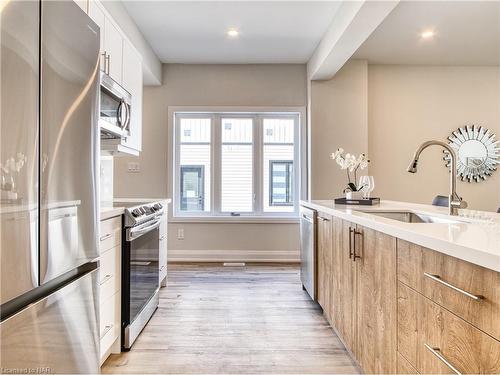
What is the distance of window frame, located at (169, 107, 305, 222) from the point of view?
433 cm

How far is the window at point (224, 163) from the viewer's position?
439cm

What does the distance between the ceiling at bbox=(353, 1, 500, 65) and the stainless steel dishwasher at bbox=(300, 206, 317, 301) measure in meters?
2.09

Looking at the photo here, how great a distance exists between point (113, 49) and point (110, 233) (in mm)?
1396

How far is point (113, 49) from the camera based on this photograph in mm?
2332

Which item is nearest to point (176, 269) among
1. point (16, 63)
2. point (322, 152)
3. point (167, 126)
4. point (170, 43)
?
point (167, 126)

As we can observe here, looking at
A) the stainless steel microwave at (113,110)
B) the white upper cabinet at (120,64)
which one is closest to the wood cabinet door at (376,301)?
the stainless steel microwave at (113,110)

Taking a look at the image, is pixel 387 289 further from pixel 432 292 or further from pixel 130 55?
pixel 130 55

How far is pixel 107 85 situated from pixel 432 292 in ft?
6.79

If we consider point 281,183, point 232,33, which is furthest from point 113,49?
point 281,183

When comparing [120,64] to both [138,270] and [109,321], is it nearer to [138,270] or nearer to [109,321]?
[138,270]

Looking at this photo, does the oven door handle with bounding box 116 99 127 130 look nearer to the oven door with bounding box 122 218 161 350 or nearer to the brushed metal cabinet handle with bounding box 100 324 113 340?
the oven door with bounding box 122 218 161 350

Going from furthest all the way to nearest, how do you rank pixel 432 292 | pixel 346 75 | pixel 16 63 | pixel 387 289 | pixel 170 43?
pixel 346 75, pixel 170 43, pixel 387 289, pixel 432 292, pixel 16 63

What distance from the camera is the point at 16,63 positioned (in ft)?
2.94

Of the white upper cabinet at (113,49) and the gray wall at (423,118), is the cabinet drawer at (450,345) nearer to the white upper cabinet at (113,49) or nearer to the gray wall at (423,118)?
the white upper cabinet at (113,49)
